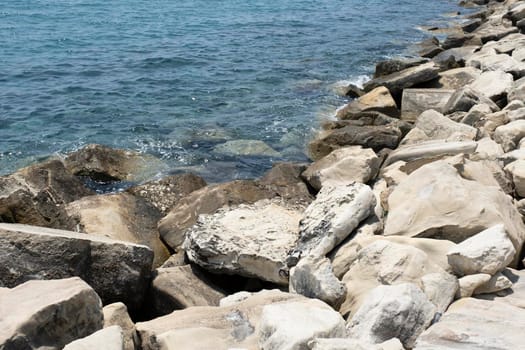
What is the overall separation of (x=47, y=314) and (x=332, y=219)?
3404mm

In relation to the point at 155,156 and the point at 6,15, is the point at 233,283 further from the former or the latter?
the point at 6,15

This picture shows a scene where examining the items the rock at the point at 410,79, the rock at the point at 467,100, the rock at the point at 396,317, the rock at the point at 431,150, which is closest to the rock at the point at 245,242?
the rock at the point at 396,317

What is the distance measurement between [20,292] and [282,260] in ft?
9.48

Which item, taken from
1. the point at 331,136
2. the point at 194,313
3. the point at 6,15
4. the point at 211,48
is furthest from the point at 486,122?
the point at 6,15

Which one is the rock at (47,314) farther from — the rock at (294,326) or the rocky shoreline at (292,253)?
the rock at (294,326)

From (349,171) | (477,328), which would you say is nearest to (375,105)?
(349,171)

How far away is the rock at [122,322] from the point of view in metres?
4.72

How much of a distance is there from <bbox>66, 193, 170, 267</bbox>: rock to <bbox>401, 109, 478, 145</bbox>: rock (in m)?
4.69

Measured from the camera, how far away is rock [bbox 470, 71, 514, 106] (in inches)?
476

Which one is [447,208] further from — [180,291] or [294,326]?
[180,291]

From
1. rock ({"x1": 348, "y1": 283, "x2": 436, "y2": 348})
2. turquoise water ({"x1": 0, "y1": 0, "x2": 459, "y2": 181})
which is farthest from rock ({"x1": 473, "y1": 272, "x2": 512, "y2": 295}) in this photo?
turquoise water ({"x1": 0, "y1": 0, "x2": 459, "y2": 181})

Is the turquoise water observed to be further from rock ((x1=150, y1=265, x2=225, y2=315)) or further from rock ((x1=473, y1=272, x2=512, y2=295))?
rock ((x1=473, y1=272, x2=512, y2=295))

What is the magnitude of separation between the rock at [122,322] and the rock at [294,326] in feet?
3.46

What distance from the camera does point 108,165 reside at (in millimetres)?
11477
